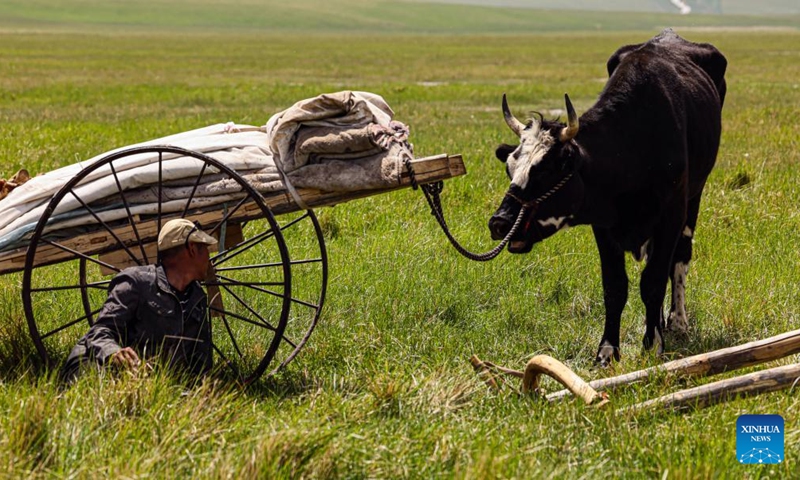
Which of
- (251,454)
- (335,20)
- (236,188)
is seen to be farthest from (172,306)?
(335,20)

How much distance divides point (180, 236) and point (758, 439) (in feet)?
10.8

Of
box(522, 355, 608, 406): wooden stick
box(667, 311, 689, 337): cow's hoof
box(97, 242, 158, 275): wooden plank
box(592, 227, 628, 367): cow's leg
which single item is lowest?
box(667, 311, 689, 337): cow's hoof

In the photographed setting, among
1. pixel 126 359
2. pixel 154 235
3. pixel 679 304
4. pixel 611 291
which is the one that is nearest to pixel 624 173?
pixel 611 291

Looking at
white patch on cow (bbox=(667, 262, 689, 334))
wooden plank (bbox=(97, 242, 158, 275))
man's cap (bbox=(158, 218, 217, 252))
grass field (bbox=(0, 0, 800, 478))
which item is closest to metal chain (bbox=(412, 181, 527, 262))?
grass field (bbox=(0, 0, 800, 478))

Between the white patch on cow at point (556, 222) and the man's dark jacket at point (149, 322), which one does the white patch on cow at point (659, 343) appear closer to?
the white patch on cow at point (556, 222)

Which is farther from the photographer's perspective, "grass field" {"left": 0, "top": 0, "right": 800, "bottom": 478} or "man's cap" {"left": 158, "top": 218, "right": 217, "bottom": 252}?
"man's cap" {"left": 158, "top": 218, "right": 217, "bottom": 252}

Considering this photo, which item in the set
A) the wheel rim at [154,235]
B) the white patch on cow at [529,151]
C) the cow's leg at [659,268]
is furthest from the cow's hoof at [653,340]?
the wheel rim at [154,235]

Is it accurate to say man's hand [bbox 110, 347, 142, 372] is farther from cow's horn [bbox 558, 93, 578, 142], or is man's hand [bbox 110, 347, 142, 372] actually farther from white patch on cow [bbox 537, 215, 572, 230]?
cow's horn [bbox 558, 93, 578, 142]

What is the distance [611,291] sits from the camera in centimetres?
759

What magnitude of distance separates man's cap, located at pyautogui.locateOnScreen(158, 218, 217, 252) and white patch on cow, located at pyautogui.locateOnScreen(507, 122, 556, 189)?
2030 millimetres

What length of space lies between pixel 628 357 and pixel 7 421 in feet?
14.1

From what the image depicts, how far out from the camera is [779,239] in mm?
10336

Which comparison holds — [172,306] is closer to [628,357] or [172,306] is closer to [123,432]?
[123,432]

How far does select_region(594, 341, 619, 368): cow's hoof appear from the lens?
729 centimetres
